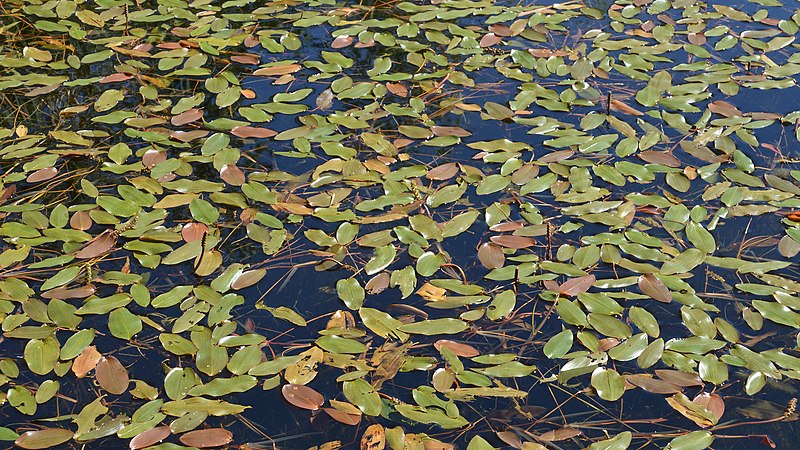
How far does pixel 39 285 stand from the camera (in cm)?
236

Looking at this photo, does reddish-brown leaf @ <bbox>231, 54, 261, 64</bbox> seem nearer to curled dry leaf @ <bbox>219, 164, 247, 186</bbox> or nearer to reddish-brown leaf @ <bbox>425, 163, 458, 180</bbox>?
curled dry leaf @ <bbox>219, 164, 247, 186</bbox>

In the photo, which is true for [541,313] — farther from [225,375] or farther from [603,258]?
[225,375]

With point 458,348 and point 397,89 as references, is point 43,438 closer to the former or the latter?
point 458,348

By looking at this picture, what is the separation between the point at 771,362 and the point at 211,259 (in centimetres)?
162

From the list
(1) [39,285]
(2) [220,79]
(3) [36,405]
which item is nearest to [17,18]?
(2) [220,79]

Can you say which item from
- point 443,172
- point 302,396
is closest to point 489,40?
point 443,172

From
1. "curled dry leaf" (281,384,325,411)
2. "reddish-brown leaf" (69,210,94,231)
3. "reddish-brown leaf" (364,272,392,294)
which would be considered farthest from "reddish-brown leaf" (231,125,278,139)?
"curled dry leaf" (281,384,325,411)

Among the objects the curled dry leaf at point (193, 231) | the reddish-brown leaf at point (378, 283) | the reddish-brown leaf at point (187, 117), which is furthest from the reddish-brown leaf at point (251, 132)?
the reddish-brown leaf at point (378, 283)

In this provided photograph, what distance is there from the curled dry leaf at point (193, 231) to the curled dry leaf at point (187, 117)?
63cm

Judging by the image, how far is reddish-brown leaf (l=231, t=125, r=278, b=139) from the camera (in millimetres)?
2973

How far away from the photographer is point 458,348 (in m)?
2.13

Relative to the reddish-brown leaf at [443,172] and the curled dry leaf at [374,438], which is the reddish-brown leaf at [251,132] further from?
the curled dry leaf at [374,438]

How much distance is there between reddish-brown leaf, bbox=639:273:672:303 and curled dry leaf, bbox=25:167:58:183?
2023 millimetres

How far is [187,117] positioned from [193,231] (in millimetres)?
715
